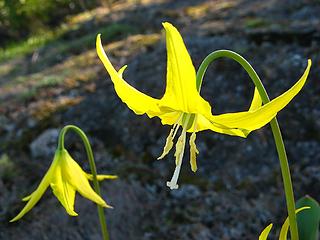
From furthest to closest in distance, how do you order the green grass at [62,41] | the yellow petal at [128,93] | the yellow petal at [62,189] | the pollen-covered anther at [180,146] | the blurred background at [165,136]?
the green grass at [62,41] < the blurred background at [165,136] < the yellow petal at [62,189] < the pollen-covered anther at [180,146] < the yellow petal at [128,93]

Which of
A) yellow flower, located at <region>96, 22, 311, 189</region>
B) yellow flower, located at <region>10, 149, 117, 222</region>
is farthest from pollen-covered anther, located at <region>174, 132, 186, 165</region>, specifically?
yellow flower, located at <region>10, 149, 117, 222</region>

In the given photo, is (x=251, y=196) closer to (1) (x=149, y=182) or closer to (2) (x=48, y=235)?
(1) (x=149, y=182)

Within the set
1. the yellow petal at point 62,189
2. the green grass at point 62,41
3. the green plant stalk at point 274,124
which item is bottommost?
the green grass at point 62,41

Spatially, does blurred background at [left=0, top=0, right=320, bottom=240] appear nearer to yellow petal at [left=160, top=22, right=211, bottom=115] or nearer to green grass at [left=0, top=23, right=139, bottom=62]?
green grass at [left=0, top=23, right=139, bottom=62]

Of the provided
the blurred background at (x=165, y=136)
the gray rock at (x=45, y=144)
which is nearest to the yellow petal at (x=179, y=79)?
the blurred background at (x=165, y=136)

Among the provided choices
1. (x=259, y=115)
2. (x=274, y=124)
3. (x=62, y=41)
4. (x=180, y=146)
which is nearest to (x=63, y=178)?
(x=180, y=146)

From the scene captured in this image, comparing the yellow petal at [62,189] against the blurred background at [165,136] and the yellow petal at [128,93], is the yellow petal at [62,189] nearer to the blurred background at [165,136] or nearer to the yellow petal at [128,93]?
the yellow petal at [128,93]

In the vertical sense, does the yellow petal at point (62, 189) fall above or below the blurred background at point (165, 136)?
above
